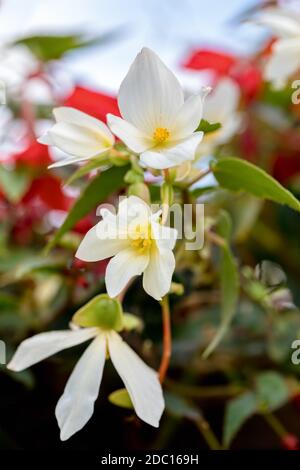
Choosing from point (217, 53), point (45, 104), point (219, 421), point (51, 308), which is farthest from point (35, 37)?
point (219, 421)

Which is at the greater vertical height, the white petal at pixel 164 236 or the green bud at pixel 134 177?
the white petal at pixel 164 236

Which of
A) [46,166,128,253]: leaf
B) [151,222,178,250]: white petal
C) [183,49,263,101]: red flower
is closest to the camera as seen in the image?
[151,222,178,250]: white petal

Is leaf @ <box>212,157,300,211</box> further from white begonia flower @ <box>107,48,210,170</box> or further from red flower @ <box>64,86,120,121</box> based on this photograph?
red flower @ <box>64,86,120,121</box>

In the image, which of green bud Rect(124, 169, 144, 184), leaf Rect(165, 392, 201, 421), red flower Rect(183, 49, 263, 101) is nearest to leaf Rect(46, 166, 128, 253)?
green bud Rect(124, 169, 144, 184)

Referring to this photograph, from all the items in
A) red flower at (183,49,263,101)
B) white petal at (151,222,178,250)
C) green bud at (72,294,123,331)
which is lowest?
red flower at (183,49,263,101)

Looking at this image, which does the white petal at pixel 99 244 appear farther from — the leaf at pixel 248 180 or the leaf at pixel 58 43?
the leaf at pixel 58 43

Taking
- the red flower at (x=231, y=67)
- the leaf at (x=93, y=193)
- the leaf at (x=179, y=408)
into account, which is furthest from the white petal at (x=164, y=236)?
the red flower at (x=231, y=67)

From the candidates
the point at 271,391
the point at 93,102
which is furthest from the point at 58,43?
the point at 271,391
